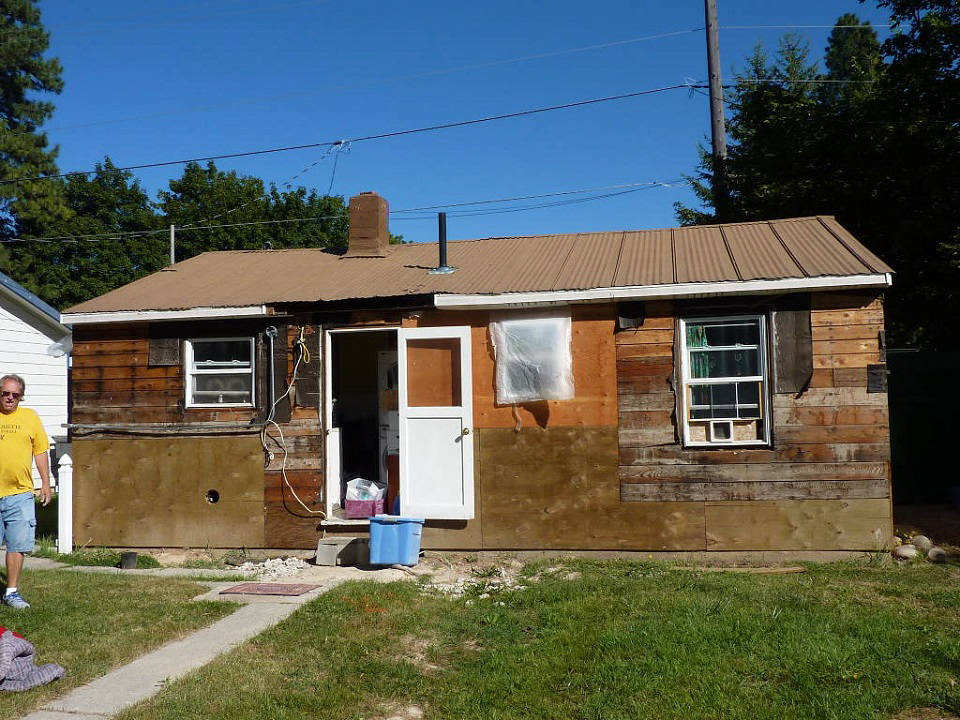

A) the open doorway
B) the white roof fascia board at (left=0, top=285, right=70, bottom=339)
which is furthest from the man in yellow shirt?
the white roof fascia board at (left=0, top=285, right=70, bottom=339)

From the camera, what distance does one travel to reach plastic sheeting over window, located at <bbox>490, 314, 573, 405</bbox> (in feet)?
28.7

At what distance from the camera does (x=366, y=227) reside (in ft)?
37.0

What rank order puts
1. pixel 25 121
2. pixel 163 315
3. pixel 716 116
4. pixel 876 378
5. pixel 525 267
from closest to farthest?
1. pixel 876 378
2. pixel 163 315
3. pixel 525 267
4. pixel 716 116
5. pixel 25 121

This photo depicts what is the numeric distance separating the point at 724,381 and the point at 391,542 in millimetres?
3858

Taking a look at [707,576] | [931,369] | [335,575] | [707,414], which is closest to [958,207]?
[931,369]

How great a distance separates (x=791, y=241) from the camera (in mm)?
9492

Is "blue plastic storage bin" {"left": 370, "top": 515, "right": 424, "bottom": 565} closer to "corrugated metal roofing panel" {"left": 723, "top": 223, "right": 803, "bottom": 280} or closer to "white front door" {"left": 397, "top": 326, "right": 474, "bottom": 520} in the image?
"white front door" {"left": 397, "top": 326, "right": 474, "bottom": 520}

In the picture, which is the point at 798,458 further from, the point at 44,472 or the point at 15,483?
the point at 15,483

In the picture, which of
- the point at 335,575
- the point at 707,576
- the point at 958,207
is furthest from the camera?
the point at 958,207

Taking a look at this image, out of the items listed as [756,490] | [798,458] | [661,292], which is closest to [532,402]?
[661,292]

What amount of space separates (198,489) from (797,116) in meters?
12.4

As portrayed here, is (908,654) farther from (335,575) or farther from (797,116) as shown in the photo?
(797,116)

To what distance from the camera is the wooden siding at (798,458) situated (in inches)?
321

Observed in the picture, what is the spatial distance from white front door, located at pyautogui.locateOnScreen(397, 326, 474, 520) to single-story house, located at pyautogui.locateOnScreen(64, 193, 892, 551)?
0.08ft
